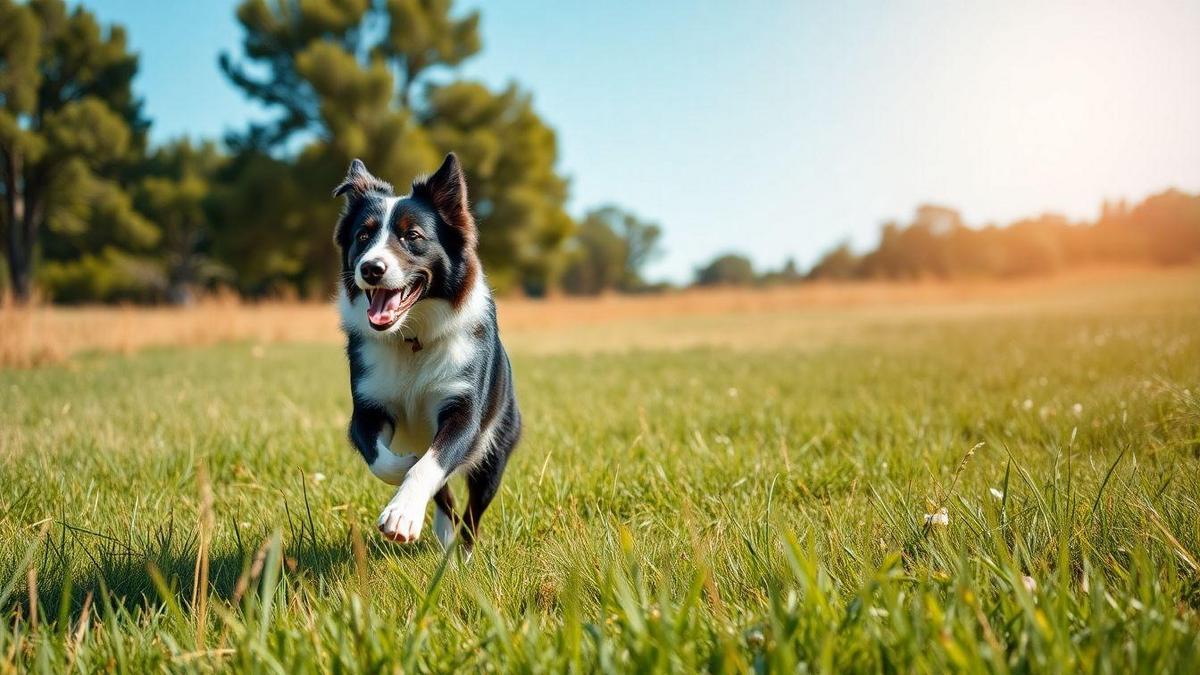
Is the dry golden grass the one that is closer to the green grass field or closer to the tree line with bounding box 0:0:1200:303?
the tree line with bounding box 0:0:1200:303

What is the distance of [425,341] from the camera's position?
8.31ft

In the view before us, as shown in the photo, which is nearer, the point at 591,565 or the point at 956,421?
the point at 591,565

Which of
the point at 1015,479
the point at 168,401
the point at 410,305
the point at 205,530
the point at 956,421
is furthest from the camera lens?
the point at 168,401

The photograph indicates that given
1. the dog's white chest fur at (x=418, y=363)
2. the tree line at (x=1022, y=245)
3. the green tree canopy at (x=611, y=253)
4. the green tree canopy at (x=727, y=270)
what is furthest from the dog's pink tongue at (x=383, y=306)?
the green tree canopy at (x=727, y=270)

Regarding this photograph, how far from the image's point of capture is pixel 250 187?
28562 mm

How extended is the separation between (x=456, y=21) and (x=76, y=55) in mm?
15414

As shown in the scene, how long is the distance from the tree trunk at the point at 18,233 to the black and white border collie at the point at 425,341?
Answer: 2948 cm

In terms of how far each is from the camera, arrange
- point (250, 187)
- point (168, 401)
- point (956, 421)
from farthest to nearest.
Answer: point (250, 187) → point (168, 401) → point (956, 421)

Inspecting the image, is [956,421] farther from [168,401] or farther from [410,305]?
[168,401]

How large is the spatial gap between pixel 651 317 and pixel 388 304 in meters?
23.5

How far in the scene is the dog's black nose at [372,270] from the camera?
7.55 ft

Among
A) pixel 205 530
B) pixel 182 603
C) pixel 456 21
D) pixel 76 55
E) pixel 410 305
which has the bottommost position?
pixel 182 603

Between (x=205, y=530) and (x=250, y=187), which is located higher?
(x=250, y=187)

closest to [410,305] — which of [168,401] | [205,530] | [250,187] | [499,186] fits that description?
[205,530]
